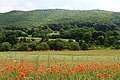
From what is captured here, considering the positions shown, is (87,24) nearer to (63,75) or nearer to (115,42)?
(115,42)

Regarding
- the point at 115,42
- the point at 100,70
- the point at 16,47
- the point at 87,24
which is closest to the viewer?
the point at 100,70

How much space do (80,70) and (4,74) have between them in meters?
2.68

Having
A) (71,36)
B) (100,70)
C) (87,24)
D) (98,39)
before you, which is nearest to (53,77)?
(100,70)

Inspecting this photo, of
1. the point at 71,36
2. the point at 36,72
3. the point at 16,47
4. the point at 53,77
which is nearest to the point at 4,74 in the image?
the point at 36,72

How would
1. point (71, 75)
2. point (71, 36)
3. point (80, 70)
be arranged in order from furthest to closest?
point (71, 36), point (80, 70), point (71, 75)

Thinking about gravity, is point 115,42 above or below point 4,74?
below

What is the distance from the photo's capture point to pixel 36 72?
29.9 feet

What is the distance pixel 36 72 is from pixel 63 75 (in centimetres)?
89

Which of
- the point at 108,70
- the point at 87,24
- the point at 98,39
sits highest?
the point at 108,70

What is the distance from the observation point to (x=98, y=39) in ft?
236

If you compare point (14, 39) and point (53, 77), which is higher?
point (53, 77)

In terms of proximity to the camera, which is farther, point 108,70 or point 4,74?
point 108,70

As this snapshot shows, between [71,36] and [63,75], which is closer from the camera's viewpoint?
[63,75]

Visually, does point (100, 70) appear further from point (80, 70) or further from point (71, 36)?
point (71, 36)
